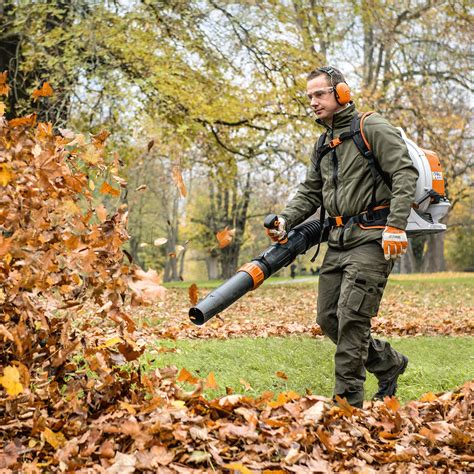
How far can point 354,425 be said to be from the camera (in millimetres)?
3748

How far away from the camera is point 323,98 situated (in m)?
4.46

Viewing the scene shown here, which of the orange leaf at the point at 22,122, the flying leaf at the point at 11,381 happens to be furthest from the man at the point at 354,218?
the flying leaf at the point at 11,381

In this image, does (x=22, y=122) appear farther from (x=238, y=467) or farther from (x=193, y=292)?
(x=238, y=467)

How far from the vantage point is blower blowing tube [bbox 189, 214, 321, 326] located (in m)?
4.06

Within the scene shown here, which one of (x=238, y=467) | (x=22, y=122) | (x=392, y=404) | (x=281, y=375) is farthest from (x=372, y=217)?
(x=22, y=122)

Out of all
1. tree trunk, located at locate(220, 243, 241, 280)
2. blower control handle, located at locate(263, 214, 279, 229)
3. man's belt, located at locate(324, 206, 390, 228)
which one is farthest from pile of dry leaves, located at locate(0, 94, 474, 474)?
tree trunk, located at locate(220, 243, 241, 280)

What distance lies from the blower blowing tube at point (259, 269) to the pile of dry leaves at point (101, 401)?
0.49 metres

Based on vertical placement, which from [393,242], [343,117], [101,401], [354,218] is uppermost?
[343,117]

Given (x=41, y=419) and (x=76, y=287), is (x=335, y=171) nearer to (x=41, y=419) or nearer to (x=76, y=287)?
(x=76, y=287)

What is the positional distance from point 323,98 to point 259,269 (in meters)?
1.27

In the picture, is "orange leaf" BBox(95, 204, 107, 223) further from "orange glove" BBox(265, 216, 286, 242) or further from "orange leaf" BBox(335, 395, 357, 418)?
"orange leaf" BBox(335, 395, 357, 418)

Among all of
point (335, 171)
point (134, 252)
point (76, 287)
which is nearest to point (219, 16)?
point (335, 171)

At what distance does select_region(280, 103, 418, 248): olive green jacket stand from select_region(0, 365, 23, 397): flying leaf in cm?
232

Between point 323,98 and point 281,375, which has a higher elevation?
point 323,98
